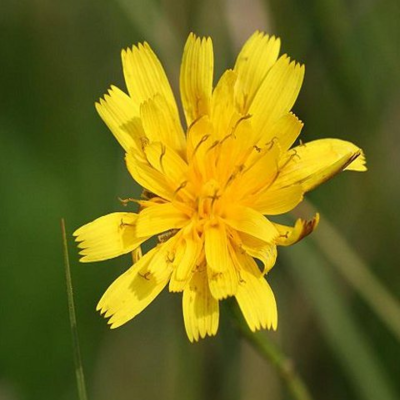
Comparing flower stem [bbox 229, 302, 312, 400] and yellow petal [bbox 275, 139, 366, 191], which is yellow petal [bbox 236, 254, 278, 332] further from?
yellow petal [bbox 275, 139, 366, 191]

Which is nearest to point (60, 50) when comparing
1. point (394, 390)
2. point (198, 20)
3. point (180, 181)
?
point (198, 20)

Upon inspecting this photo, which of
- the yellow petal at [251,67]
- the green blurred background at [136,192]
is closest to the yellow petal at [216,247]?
the yellow petal at [251,67]

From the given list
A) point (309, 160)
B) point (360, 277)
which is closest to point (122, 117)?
point (309, 160)

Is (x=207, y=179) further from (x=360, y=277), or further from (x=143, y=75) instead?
(x=360, y=277)

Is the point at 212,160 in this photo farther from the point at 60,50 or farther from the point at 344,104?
the point at 60,50

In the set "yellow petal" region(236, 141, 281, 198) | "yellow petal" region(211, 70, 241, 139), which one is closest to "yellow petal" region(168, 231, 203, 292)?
"yellow petal" region(236, 141, 281, 198)

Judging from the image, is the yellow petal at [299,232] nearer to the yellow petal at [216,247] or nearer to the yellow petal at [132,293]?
the yellow petal at [216,247]
